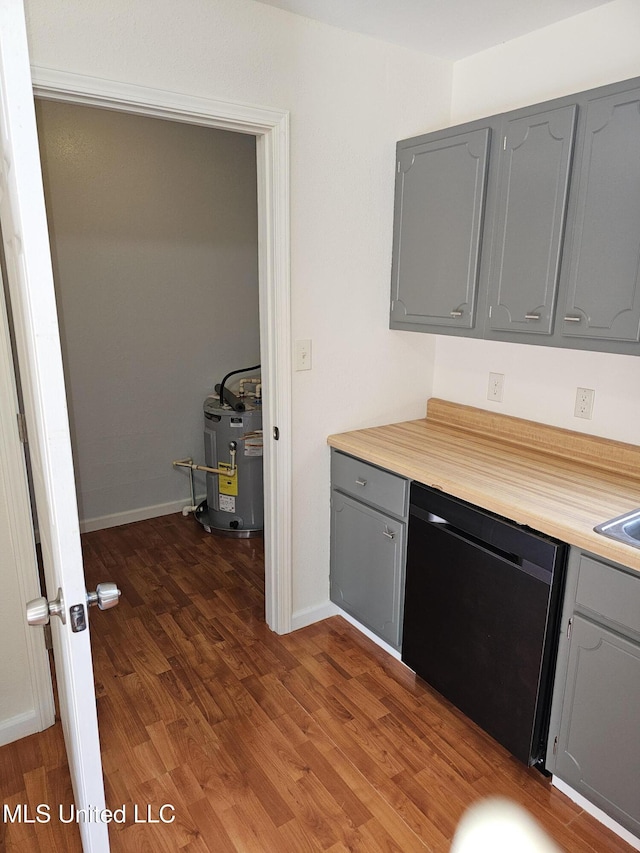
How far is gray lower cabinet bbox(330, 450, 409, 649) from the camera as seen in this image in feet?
7.39

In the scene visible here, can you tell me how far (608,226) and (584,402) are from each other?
26.6 inches

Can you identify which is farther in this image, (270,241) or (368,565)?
(368,565)

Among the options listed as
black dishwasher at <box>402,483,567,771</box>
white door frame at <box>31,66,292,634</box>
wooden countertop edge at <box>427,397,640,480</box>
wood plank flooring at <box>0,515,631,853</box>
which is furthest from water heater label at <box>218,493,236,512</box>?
black dishwasher at <box>402,483,567,771</box>

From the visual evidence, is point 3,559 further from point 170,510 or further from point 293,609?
point 170,510

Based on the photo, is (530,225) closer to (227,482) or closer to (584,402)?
(584,402)

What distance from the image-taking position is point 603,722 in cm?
160

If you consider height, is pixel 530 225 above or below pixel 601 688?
above

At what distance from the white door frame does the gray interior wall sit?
1.44 meters

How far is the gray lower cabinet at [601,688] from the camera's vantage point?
1.52m

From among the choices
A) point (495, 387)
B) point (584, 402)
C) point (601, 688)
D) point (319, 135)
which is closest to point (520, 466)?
point (584, 402)

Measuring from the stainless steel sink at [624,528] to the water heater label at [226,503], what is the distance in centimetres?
230

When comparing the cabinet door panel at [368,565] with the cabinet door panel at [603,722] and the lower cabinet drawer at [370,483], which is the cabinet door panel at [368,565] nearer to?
the lower cabinet drawer at [370,483]

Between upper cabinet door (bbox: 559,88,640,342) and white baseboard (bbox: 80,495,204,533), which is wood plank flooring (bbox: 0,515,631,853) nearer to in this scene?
white baseboard (bbox: 80,495,204,533)

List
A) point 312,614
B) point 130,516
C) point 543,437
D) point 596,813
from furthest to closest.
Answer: point 130,516, point 312,614, point 543,437, point 596,813
